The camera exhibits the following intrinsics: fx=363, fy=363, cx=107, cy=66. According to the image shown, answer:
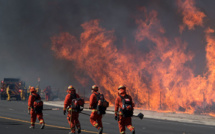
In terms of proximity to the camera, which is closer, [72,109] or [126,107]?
[126,107]

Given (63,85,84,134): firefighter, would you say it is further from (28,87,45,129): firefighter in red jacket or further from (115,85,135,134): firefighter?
(115,85,135,134): firefighter

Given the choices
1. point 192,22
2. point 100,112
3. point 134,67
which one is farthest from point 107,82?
point 100,112

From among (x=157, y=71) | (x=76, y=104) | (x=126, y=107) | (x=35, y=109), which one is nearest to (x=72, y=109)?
(x=76, y=104)

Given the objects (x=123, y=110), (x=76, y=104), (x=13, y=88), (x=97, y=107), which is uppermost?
(x=13, y=88)

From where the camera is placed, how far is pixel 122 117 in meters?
Answer: 12.0

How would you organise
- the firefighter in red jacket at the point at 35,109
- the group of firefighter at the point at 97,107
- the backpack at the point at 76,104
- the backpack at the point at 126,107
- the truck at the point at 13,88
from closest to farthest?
the backpack at the point at 126,107, the group of firefighter at the point at 97,107, the backpack at the point at 76,104, the firefighter in red jacket at the point at 35,109, the truck at the point at 13,88

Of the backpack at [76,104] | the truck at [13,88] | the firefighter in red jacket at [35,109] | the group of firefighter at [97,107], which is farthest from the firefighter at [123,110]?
the truck at [13,88]

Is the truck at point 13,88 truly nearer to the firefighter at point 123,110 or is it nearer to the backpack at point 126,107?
the firefighter at point 123,110

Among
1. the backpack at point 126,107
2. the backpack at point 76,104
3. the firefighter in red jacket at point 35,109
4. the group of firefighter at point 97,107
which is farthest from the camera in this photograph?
the firefighter in red jacket at point 35,109

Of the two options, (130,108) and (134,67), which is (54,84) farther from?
(130,108)

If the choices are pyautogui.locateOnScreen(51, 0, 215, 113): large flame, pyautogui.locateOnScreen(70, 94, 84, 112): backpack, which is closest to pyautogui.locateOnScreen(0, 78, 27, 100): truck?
pyautogui.locateOnScreen(51, 0, 215, 113): large flame

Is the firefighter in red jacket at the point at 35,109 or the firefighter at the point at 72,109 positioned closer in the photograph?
the firefighter at the point at 72,109

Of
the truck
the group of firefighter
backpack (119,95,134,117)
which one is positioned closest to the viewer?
backpack (119,95,134,117)

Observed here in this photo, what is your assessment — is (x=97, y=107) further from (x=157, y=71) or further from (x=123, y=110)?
(x=157, y=71)
